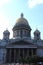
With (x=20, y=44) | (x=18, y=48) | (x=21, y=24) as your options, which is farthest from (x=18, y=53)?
(x=21, y=24)

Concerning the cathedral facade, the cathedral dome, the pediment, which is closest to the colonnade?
the cathedral facade

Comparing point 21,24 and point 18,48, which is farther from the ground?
point 21,24

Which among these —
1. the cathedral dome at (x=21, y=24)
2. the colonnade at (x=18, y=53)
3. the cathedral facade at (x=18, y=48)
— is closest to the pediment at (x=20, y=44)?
the cathedral facade at (x=18, y=48)

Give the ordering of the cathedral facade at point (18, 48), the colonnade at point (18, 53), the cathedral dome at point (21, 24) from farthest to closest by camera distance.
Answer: the cathedral dome at point (21, 24)
the colonnade at point (18, 53)
the cathedral facade at point (18, 48)

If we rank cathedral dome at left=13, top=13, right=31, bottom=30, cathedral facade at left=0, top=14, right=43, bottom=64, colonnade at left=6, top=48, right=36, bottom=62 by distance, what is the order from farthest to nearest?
cathedral dome at left=13, top=13, right=31, bottom=30 → colonnade at left=6, top=48, right=36, bottom=62 → cathedral facade at left=0, top=14, right=43, bottom=64

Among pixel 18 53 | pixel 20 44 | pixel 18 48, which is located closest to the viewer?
pixel 20 44

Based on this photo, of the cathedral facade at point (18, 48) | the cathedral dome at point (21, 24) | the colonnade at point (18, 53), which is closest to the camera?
the cathedral facade at point (18, 48)

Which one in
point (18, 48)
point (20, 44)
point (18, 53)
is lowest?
point (18, 53)

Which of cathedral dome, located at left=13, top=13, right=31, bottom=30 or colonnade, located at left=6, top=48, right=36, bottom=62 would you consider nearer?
colonnade, located at left=6, top=48, right=36, bottom=62

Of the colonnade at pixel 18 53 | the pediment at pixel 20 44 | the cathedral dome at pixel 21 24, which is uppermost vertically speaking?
the cathedral dome at pixel 21 24

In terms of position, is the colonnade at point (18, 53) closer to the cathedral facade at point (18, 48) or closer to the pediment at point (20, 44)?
the cathedral facade at point (18, 48)

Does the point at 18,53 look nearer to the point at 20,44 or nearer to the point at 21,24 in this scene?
the point at 20,44

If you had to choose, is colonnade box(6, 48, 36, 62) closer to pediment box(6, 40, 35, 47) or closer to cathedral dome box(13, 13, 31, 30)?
pediment box(6, 40, 35, 47)

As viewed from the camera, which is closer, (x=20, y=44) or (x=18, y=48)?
(x=20, y=44)
